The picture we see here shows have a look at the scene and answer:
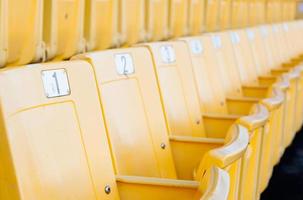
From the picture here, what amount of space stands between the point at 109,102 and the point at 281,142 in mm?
826

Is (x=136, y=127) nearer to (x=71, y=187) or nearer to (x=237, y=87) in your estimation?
(x=71, y=187)

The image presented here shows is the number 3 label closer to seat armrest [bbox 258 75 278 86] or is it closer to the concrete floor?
the concrete floor

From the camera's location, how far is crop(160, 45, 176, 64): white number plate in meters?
1.13

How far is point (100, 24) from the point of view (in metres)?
1.23

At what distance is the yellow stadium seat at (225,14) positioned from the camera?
96.1 inches

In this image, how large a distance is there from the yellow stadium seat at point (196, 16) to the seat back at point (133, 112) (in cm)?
94

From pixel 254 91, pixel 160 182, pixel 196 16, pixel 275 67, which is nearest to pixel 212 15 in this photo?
pixel 196 16

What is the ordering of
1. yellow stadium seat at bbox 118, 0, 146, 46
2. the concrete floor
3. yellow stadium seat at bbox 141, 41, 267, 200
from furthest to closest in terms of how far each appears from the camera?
1. the concrete floor
2. yellow stadium seat at bbox 118, 0, 146, 46
3. yellow stadium seat at bbox 141, 41, 267, 200

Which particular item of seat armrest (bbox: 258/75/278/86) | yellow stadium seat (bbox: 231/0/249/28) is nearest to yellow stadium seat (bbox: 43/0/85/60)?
seat armrest (bbox: 258/75/278/86)

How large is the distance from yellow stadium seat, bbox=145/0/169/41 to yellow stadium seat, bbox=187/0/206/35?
0.82 feet

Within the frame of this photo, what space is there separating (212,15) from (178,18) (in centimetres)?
50

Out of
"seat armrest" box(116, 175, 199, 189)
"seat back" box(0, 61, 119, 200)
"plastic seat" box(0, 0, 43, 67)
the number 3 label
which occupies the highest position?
"plastic seat" box(0, 0, 43, 67)

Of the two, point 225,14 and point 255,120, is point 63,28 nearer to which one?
point 255,120

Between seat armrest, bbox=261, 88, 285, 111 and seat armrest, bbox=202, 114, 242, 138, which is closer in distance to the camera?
seat armrest, bbox=261, 88, 285, 111
